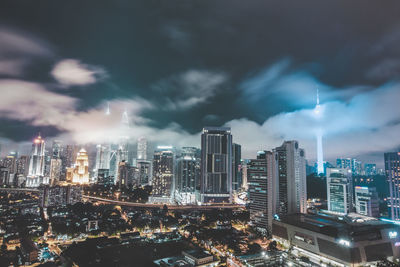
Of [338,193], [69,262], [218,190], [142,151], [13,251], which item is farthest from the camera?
[142,151]

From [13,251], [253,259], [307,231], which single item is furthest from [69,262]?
[307,231]

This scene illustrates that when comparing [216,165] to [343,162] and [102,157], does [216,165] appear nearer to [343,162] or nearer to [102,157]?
[343,162]

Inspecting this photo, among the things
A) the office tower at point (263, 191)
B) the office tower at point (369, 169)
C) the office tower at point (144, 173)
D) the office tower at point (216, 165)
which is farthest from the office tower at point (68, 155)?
the office tower at point (369, 169)

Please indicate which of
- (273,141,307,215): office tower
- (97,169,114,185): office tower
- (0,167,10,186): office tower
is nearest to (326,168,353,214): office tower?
(273,141,307,215): office tower

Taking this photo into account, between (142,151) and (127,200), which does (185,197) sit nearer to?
(127,200)

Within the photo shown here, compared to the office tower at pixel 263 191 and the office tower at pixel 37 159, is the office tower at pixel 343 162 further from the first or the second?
the office tower at pixel 37 159

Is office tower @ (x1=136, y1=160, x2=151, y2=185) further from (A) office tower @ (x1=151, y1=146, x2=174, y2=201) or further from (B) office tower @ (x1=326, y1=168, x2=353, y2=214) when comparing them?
(B) office tower @ (x1=326, y1=168, x2=353, y2=214)
